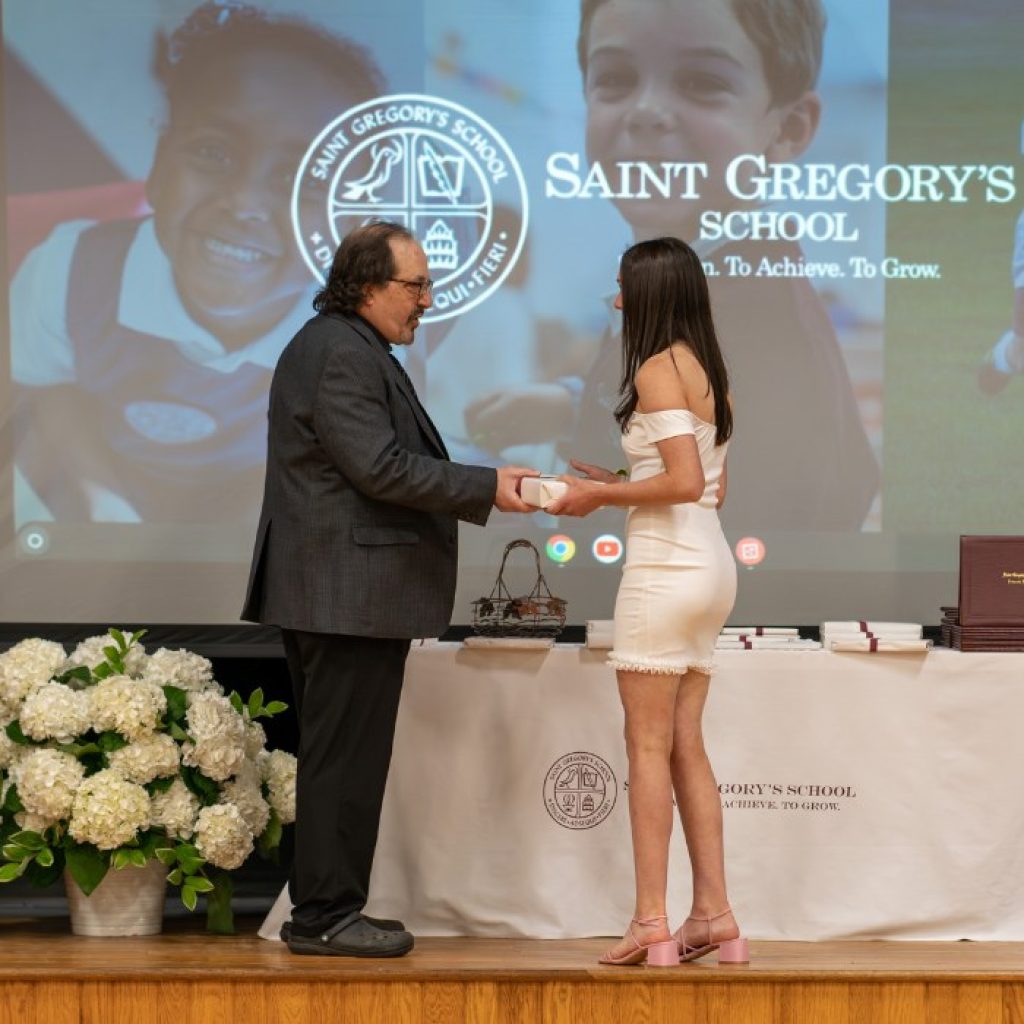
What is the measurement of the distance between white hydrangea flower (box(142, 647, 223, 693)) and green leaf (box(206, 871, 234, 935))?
1.48 ft

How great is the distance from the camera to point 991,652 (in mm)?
3799

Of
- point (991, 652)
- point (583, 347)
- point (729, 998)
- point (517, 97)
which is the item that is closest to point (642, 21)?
point (517, 97)

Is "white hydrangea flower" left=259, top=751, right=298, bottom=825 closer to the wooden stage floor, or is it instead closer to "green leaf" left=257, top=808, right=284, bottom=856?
"green leaf" left=257, top=808, right=284, bottom=856

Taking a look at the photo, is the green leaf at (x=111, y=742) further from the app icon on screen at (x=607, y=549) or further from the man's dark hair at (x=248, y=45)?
the man's dark hair at (x=248, y=45)

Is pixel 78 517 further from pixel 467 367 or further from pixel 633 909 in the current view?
pixel 633 909

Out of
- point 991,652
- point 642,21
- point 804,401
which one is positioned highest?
point 642,21

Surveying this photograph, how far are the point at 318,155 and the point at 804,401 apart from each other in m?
1.66

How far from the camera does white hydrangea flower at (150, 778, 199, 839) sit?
373cm

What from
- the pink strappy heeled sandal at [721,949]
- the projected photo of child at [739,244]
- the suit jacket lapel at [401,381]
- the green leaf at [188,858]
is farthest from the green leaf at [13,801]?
the projected photo of child at [739,244]

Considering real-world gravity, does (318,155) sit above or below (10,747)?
above

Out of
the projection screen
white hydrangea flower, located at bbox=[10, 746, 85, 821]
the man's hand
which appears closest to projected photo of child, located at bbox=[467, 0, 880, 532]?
the projection screen

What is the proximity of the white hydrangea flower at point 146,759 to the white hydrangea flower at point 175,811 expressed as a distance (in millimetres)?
45

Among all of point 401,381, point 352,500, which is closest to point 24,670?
point 352,500

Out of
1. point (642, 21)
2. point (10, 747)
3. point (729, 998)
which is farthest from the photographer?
point (642, 21)
